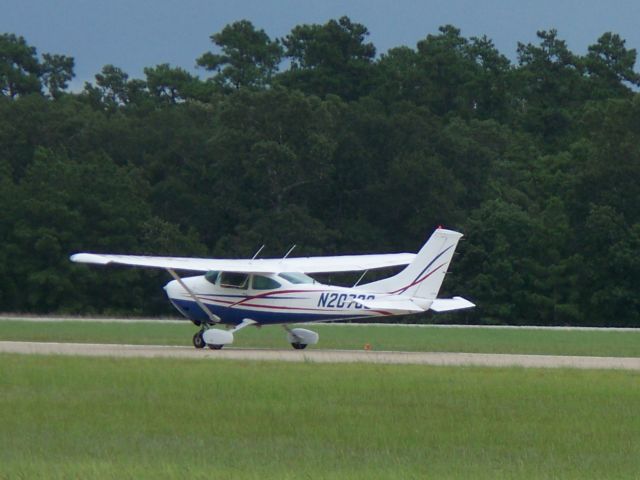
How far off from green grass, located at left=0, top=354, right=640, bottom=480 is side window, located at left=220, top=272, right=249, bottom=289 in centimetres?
664

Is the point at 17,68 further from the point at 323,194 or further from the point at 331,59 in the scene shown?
the point at 323,194

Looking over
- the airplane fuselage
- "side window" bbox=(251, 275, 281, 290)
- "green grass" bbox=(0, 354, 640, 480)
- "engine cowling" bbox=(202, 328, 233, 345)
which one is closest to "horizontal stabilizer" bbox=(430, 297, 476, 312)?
the airplane fuselage

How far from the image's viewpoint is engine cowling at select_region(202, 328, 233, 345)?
3058 centimetres

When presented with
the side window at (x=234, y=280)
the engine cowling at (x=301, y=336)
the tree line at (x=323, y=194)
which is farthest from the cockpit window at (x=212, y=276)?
the tree line at (x=323, y=194)

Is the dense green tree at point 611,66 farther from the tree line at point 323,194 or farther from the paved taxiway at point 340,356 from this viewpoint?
the paved taxiway at point 340,356

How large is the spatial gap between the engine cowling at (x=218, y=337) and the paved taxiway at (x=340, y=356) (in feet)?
0.88

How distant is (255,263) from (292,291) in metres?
1.70

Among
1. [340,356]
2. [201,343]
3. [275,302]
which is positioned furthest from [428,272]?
[201,343]

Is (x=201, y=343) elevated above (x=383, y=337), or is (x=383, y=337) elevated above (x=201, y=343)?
(x=201, y=343)

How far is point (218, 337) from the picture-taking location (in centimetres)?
3064

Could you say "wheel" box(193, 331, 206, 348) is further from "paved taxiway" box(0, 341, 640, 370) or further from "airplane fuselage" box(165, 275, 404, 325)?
"airplane fuselage" box(165, 275, 404, 325)

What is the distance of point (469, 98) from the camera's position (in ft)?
310

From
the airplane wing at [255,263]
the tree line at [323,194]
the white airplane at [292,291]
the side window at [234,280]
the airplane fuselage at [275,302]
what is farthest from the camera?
the tree line at [323,194]

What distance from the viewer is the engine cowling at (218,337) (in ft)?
→ 100
